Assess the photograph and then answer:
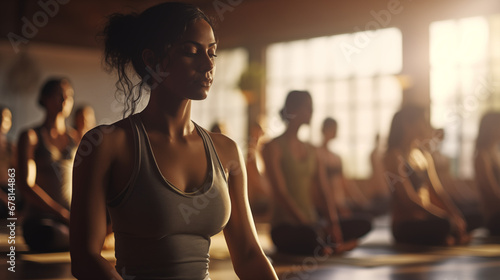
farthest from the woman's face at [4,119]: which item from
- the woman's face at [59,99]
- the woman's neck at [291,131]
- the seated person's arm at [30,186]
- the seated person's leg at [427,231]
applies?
the seated person's leg at [427,231]

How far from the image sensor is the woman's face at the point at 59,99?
3.15 meters

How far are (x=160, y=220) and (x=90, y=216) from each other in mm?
99

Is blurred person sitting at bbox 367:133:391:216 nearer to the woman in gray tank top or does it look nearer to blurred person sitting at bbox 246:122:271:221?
blurred person sitting at bbox 246:122:271:221

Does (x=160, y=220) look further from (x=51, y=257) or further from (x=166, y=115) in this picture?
(x=51, y=257)

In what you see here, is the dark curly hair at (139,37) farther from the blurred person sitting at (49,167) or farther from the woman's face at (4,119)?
the woman's face at (4,119)

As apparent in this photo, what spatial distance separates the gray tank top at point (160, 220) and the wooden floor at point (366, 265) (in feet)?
6.34

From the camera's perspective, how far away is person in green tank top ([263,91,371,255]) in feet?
11.4

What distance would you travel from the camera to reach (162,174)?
2.89 feet

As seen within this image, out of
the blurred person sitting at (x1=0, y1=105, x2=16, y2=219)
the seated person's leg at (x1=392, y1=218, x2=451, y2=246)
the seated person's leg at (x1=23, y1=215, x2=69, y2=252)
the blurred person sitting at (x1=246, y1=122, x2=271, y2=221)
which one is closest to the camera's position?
the seated person's leg at (x1=23, y1=215, x2=69, y2=252)

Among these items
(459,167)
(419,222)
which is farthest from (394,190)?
(459,167)

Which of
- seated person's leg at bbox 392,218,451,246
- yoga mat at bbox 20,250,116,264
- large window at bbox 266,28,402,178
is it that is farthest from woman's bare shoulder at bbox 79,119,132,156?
large window at bbox 266,28,402,178

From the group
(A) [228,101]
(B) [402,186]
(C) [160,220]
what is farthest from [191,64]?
(A) [228,101]

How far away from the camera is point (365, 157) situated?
964 cm

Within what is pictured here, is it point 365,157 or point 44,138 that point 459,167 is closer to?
point 365,157
